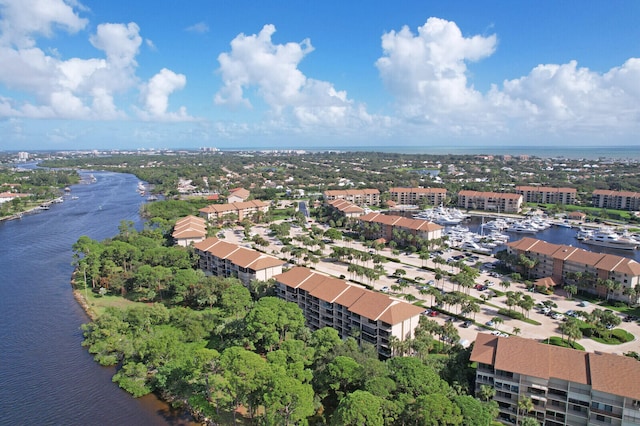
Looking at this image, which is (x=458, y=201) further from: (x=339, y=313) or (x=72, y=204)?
(x=72, y=204)

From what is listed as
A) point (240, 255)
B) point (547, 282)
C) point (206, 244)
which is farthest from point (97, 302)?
point (547, 282)

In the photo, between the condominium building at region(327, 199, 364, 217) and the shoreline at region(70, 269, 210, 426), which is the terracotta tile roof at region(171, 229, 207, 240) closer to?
the shoreline at region(70, 269, 210, 426)

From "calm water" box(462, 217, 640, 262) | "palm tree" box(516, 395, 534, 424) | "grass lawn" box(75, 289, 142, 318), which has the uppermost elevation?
"palm tree" box(516, 395, 534, 424)

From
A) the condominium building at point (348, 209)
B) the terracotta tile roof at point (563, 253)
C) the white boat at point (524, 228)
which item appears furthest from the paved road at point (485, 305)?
the white boat at point (524, 228)

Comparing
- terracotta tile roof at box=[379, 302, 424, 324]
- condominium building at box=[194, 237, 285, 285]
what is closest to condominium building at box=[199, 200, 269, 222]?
condominium building at box=[194, 237, 285, 285]

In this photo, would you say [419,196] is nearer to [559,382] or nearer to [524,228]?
[524,228]
